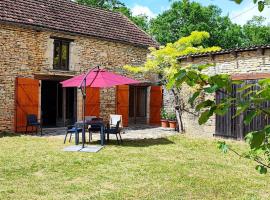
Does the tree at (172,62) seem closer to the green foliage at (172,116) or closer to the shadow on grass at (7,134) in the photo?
the green foliage at (172,116)

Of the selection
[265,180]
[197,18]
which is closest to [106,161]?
[265,180]

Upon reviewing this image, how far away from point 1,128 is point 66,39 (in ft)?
16.2

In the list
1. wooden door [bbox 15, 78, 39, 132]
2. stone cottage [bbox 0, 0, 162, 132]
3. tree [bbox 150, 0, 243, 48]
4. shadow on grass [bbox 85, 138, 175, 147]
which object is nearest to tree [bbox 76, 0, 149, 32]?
tree [bbox 150, 0, 243, 48]

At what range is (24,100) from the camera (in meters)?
14.9

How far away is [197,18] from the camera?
3694cm

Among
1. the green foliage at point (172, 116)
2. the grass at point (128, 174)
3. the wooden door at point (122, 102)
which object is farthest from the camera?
the wooden door at point (122, 102)

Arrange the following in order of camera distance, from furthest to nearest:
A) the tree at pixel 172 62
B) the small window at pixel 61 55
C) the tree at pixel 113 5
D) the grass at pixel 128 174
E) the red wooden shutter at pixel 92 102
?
the tree at pixel 113 5 → the red wooden shutter at pixel 92 102 → the small window at pixel 61 55 → the tree at pixel 172 62 → the grass at pixel 128 174

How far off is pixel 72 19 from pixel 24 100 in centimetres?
509

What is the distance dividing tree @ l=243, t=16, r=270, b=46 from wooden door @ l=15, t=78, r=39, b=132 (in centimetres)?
2647

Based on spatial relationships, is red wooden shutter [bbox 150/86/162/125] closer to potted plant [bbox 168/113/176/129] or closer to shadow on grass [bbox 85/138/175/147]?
potted plant [bbox 168/113/176/129]

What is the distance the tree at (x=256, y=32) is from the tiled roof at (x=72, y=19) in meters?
19.7

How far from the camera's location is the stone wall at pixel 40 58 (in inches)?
575

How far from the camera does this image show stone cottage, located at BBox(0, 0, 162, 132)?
14734 mm

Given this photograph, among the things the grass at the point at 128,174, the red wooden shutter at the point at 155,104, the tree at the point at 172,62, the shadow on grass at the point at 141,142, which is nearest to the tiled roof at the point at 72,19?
the tree at the point at 172,62
